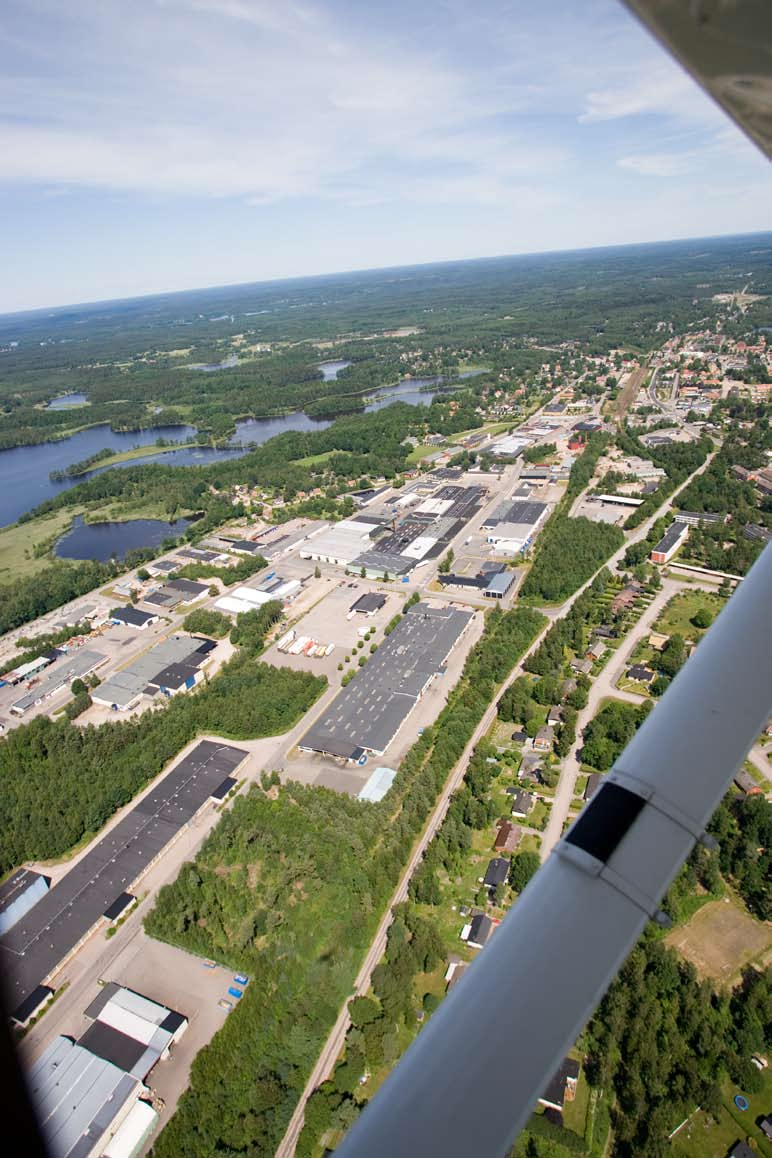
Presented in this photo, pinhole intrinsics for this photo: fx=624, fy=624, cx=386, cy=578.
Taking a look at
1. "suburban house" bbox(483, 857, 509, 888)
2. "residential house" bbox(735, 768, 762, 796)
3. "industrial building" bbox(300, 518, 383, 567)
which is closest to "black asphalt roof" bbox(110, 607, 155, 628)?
"industrial building" bbox(300, 518, 383, 567)

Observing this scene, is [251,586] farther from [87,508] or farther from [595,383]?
[595,383]

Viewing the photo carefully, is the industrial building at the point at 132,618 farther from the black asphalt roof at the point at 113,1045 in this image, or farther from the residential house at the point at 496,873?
the residential house at the point at 496,873

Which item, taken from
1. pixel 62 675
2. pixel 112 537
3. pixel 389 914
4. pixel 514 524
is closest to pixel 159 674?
pixel 62 675

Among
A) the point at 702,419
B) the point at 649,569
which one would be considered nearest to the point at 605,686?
the point at 649,569

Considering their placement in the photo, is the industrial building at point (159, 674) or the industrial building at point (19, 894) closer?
the industrial building at point (19, 894)

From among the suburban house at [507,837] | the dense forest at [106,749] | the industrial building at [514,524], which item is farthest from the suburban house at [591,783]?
the industrial building at [514,524]
